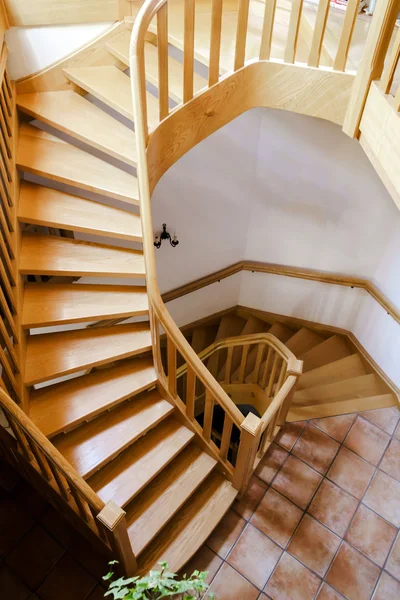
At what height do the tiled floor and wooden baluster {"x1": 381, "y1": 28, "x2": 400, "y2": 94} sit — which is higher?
wooden baluster {"x1": 381, "y1": 28, "x2": 400, "y2": 94}

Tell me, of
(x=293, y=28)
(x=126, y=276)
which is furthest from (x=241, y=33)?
(x=126, y=276)

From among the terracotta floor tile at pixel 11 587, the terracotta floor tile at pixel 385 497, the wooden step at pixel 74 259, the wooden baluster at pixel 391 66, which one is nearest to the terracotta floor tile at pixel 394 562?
the terracotta floor tile at pixel 385 497

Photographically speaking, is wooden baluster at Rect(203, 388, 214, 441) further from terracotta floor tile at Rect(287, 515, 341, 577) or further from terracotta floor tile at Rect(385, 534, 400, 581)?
terracotta floor tile at Rect(385, 534, 400, 581)

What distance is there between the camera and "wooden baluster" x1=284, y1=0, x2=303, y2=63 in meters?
2.29

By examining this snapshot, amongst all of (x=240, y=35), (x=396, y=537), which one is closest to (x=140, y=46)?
(x=240, y=35)

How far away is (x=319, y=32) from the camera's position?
2316 millimetres

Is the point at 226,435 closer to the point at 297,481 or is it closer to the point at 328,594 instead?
the point at 297,481

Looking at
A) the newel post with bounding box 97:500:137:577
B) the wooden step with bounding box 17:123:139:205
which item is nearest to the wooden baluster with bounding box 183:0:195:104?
the wooden step with bounding box 17:123:139:205

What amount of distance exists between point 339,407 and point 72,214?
257 centimetres

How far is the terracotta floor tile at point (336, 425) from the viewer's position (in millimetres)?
3334

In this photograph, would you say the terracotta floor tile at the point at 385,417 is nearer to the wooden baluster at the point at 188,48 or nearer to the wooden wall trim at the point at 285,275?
the wooden wall trim at the point at 285,275

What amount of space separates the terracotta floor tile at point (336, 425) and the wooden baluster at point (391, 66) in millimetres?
2379

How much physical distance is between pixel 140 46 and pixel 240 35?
0.60m

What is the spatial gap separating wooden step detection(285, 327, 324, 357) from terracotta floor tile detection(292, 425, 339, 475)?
4.94 feet
